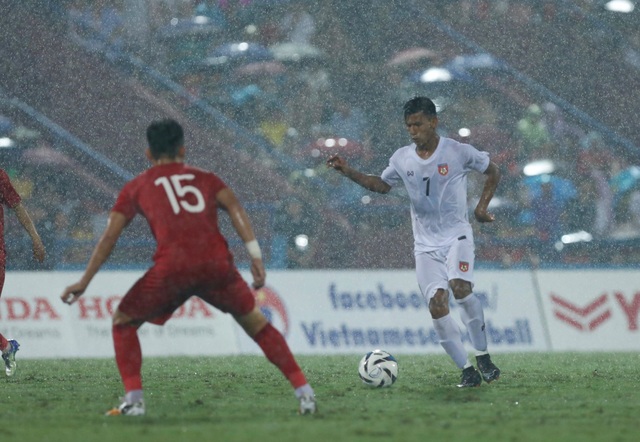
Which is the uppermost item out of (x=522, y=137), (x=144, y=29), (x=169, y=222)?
(x=144, y=29)

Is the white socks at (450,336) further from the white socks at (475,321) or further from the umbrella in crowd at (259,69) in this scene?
the umbrella in crowd at (259,69)

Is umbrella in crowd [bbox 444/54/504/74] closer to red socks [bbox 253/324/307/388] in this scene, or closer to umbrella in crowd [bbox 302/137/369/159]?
umbrella in crowd [bbox 302/137/369/159]

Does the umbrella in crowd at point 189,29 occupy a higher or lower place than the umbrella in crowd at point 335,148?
higher

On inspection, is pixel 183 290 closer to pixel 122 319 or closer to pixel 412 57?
pixel 122 319

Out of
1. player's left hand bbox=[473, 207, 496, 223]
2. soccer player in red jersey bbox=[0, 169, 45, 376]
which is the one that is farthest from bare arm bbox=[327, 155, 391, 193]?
soccer player in red jersey bbox=[0, 169, 45, 376]

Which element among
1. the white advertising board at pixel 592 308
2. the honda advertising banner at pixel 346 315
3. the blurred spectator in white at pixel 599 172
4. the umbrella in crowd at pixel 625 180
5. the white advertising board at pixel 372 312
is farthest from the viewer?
the umbrella in crowd at pixel 625 180

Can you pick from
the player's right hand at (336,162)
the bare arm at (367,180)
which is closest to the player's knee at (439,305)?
the bare arm at (367,180)

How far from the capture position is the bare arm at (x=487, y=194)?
8711 millimetres

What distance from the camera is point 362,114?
18.1 metres

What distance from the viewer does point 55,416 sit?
654 cm

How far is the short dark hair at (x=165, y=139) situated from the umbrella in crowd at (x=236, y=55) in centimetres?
1208

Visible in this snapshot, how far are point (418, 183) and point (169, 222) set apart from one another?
2.83m

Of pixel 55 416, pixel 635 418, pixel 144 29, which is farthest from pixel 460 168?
pixel 144 29

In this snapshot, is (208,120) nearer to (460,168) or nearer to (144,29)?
(144,29)
